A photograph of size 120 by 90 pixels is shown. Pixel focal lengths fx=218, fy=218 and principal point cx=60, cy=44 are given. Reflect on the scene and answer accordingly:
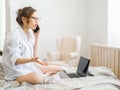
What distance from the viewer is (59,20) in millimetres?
4637

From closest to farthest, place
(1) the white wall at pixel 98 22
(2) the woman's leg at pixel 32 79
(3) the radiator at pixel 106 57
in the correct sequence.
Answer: (2) the woman's leg at pixel 32 79 → (3) the radiator at pixel 106 57 → (1) the white wall at pixel 98 22

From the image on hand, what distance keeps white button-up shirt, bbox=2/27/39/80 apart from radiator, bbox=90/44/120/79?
1.45 meters

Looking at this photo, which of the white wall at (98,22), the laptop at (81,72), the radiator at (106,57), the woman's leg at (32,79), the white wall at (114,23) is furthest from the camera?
the white wall at (98,22)

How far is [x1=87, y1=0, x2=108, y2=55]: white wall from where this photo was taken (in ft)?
13.0

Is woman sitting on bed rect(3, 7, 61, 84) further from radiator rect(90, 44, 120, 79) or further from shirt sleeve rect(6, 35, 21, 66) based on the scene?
radiator rect(90, 44, 120, 79)

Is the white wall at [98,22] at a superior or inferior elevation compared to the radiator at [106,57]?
superior

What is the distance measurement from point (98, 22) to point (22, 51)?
2.43 meters

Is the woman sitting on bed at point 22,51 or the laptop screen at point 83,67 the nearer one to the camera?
the woman sitting on bed at point 22,51

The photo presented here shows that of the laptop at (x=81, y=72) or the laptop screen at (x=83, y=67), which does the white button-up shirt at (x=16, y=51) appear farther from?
Result: the laptop screen at (x=83, y=67)

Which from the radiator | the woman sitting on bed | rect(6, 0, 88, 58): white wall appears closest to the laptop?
the woman sitting on bed

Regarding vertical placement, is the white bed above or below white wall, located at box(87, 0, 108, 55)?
below

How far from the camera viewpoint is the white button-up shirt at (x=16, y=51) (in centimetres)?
202

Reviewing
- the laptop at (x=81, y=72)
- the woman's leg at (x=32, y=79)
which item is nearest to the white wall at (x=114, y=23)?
the laptop at (x=81, y=72)

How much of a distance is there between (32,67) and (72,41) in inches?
81.9
